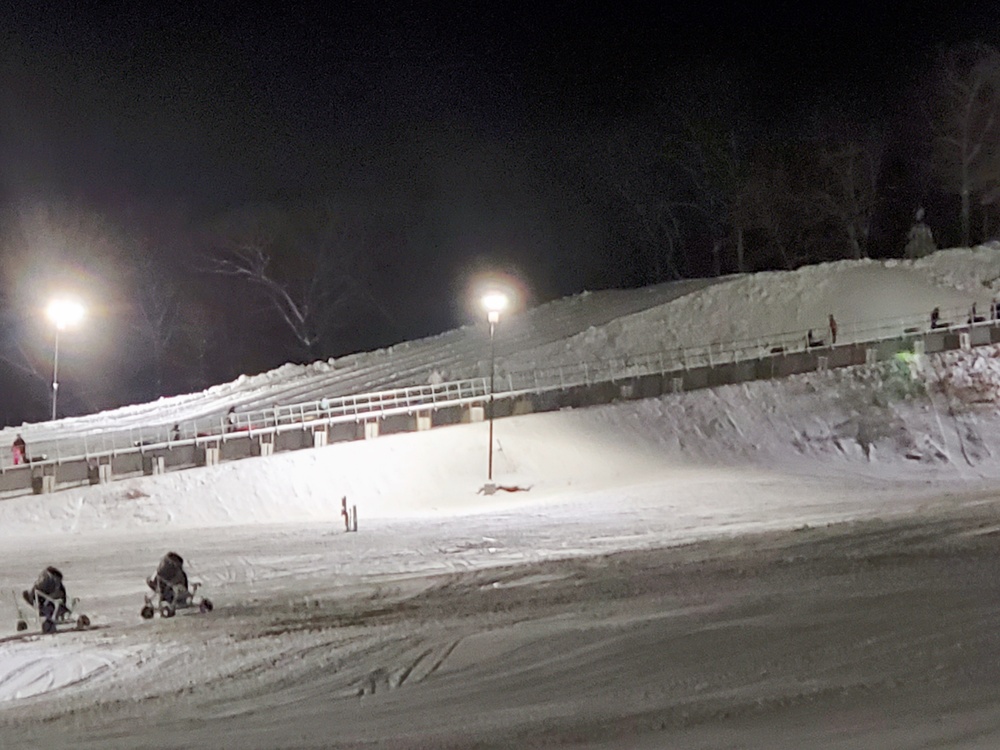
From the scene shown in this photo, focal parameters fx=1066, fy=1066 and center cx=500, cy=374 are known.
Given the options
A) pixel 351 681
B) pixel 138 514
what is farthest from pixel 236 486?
pixel 351 681

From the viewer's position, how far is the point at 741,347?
46969 mm

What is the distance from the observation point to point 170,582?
53.4ft

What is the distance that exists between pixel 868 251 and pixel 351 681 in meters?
62.5

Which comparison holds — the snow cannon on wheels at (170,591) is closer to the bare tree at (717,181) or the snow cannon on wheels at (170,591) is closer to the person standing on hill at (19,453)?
the person standing on hill at (19,453)

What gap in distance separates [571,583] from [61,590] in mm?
7560

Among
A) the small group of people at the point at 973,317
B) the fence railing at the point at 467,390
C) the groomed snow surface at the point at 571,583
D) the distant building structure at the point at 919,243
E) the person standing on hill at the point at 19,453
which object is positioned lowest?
the groomed snow surface at the point at 571,583

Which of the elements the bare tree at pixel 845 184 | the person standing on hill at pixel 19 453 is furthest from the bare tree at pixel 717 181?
the person standing on hill at pixel 19 453

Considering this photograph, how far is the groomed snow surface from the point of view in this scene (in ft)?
28.7

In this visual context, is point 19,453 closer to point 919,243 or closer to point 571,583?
point 571,583

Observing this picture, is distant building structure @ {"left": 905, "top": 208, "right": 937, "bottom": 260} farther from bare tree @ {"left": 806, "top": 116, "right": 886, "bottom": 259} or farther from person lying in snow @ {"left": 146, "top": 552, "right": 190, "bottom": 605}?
person lying in snow @ {"left": 146, "top": 552, "right": 190, "bottom": 605}

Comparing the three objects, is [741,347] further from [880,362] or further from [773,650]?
[773,650]

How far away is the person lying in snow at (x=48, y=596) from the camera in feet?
50.5

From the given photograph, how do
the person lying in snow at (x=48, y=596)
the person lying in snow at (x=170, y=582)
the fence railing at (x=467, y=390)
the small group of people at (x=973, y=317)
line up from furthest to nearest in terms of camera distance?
1. the small group of people at (x=973, y=317)
2. the fence railing at (x=467, y=390)
3. the person lying in snow at (x=170, y=582)
4. the person lying in snow at (x=48, y=596)

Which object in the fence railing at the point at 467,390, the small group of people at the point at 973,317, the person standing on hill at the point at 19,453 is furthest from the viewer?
the small group of people at the point at 973,317
